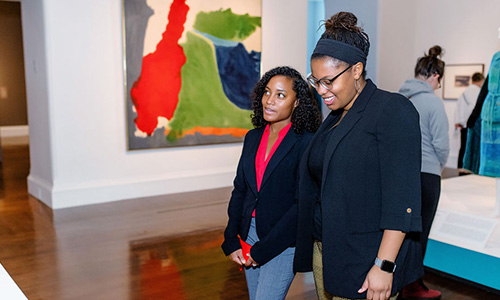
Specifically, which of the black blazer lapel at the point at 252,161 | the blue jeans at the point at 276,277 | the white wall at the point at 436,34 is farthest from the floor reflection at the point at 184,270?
the white wall at the point at 436,34

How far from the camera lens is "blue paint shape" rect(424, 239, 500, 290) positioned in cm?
373

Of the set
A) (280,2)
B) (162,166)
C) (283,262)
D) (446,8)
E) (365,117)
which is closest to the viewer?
(365,117)

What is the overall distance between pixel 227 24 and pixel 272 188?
568 cm

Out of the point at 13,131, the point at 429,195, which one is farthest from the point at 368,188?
the point at 13,131

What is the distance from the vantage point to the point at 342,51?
166 centimetres

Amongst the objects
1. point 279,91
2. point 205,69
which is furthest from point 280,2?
point 279,91

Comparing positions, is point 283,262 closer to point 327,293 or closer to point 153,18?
point 327,293

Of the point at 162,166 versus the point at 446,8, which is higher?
the point at 446,8

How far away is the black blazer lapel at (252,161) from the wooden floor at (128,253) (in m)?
1.66

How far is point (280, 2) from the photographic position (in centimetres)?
792

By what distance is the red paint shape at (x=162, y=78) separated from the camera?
272 inches

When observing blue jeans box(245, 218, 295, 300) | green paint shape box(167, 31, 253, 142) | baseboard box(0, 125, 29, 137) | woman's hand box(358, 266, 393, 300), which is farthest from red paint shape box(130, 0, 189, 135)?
baseboard box(0, 125, 29, 137)

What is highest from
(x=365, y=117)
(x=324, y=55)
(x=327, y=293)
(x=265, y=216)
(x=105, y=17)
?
(x=105, y=17)

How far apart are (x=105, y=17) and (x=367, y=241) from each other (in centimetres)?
577
